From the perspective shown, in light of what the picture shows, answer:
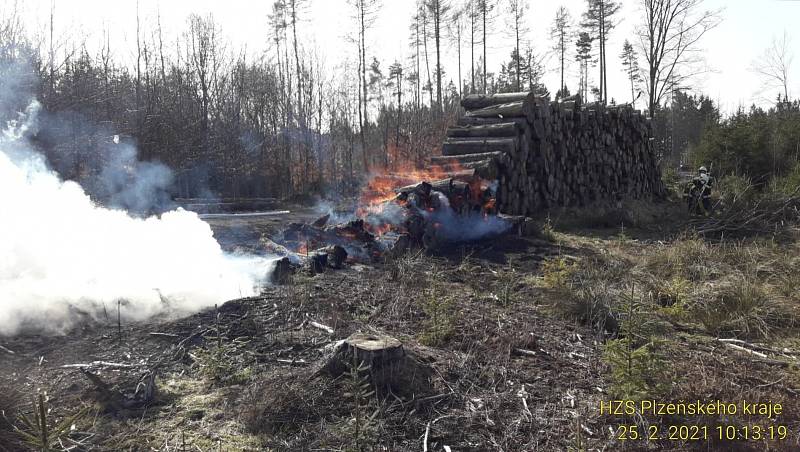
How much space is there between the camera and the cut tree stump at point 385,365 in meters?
3.41

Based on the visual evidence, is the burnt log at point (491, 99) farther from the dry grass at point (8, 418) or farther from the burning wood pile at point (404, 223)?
the dry grass at point (8, 418)

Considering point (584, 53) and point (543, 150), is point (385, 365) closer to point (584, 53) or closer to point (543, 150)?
point (543, 150)

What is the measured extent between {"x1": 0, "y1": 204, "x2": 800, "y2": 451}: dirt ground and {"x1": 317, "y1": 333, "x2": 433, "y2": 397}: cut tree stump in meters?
0.05

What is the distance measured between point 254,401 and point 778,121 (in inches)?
952

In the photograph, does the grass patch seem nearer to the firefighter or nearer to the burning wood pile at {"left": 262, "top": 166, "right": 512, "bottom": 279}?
the burning wood pile at {"left": 262, "top": 166, "right": 512, "bottom": 279}

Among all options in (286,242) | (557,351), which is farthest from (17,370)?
(286,242)

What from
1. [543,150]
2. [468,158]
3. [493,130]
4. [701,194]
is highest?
[493,130]

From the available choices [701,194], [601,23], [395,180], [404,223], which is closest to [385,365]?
[404,223]

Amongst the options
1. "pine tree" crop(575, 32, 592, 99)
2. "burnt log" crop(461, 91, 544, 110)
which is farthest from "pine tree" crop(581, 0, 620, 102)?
"burnt log" crop(461, 91, 544, 110)

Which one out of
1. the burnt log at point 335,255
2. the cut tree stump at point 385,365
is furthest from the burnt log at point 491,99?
the cut tree stump at point 385,365

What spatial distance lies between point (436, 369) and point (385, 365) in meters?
0.52

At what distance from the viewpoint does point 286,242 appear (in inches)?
345

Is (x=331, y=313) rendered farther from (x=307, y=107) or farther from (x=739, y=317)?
(x=307, y=107)

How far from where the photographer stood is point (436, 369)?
379 cm
